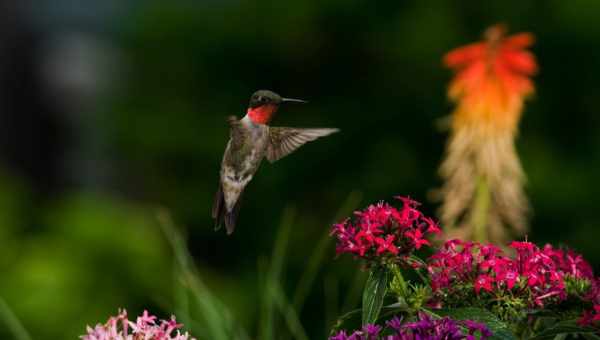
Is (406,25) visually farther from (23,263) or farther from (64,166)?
(64,166)

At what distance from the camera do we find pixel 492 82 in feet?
16.1

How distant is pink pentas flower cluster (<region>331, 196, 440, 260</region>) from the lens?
6.93 ft

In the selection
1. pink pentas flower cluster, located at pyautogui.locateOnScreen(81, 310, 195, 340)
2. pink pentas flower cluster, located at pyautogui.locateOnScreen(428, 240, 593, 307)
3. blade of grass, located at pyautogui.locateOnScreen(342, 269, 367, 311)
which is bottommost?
blade of grass, located at pyautogui.locateOnScreen(342, 269, 367, 311)

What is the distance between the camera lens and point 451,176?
499 cm

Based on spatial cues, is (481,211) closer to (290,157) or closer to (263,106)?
(263,106)

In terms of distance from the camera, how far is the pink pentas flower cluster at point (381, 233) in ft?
6.93

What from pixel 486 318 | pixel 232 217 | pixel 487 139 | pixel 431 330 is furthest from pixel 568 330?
pixel 487 139

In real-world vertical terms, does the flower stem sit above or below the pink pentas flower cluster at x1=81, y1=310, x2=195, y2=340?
below

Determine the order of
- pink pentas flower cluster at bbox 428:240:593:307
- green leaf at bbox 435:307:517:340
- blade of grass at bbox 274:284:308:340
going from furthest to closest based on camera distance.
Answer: blade of grass at bbox 274:284:308:340
pink pentas flower cluster at bbox 428:240:593:307
green leaf at bbox 435:307:517:340

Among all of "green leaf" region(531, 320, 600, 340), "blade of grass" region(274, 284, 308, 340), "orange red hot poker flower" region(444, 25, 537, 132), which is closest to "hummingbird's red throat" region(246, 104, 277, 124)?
"green leaf" region(531, 320, 600, 340)

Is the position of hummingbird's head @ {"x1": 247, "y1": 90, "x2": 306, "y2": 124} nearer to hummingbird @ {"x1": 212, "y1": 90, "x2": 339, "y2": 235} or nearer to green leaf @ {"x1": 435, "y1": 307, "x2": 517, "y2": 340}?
hummingbird @ {"x1": 212, "y1": 90, "x2": 339, "y2": 235}

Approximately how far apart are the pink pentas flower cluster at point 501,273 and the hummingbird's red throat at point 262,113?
44 cm

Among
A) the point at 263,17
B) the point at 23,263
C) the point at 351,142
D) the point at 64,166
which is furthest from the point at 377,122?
the point at 64,166

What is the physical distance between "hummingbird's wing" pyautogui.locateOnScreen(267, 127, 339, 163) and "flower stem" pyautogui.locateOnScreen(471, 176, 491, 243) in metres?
2.09
